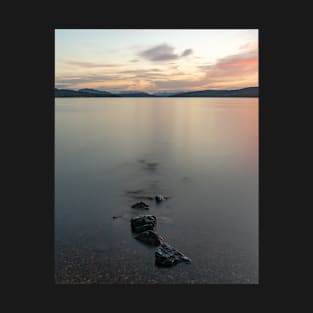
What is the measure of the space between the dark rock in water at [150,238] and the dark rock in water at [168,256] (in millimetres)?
1034

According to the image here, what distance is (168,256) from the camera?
1959 centimetres

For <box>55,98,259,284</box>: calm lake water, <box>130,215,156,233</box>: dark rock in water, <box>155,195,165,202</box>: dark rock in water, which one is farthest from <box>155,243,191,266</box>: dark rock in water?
<box>155,195,165,202</box>: dark rock in water

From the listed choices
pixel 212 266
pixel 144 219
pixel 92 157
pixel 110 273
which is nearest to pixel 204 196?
pixel 144 219

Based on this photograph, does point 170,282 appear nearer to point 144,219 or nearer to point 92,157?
point 144,219

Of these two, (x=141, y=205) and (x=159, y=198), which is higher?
(x=159, y=198)

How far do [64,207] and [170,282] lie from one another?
1261 cm

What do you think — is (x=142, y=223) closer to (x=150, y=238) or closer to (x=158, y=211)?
(x=150, y=238)

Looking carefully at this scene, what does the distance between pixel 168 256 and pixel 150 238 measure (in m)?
2.38

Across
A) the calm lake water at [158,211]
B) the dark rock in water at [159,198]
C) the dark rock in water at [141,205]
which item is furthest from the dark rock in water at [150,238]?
the dark rock in water at [159,198]

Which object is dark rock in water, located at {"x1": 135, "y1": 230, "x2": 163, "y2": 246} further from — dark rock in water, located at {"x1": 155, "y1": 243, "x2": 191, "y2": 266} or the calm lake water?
dark rock in water, located at {"x1": 155, "y1": 243, "x2": 191, "y2": 266}

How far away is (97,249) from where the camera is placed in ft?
68.2

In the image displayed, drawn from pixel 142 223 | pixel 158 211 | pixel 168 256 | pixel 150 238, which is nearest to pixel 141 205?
pixel 158 211

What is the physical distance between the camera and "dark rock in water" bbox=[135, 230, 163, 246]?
844 inches

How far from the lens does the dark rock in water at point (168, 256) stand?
19.3 meters
